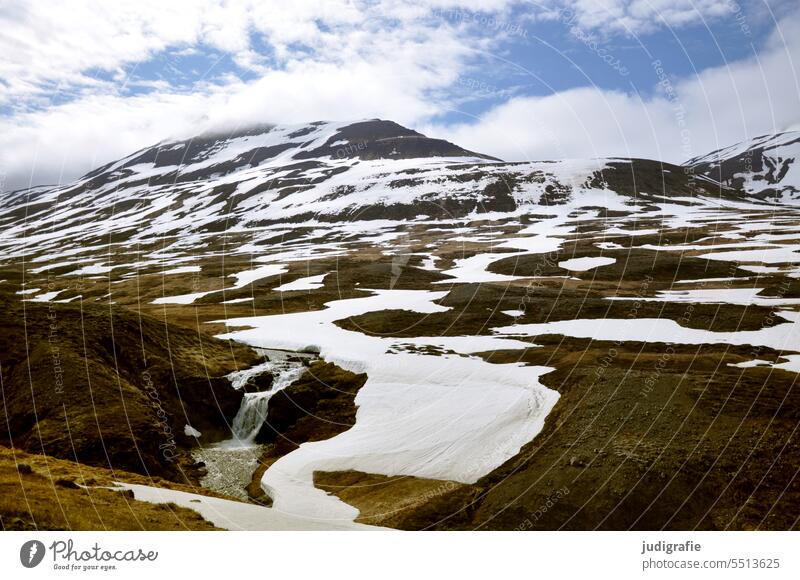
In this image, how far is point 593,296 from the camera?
2066 inches

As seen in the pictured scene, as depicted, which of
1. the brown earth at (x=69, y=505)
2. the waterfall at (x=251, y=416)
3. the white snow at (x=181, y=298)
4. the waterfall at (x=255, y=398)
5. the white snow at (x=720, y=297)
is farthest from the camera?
the white snow at (x=181, y=298)

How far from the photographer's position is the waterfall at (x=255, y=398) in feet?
98.9

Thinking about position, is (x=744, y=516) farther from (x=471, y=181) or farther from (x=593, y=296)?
(x=471, y=181)

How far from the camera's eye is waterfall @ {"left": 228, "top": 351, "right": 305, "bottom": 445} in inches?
1187

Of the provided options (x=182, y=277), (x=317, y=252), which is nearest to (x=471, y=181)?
(x=317, y=252)

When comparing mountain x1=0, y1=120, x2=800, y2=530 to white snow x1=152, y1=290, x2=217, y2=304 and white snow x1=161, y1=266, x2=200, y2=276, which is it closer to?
white snow x1=152, y1=290, x2=217, y2=304

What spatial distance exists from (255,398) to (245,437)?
8.37 ft

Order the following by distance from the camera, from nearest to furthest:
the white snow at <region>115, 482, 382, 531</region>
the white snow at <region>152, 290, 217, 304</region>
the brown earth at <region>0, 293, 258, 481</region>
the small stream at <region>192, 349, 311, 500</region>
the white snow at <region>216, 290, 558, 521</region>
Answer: the white snow at <region>115, 482, 382, 531</region> < the white snow at <region>216, 290, 558, 521</region> < the brown earth at <region>0, 293, 258, 481</region> < the small stream at <region>192, 349, 311, 500</region> < the white snow at <region>152, 290, 217, 304</region>

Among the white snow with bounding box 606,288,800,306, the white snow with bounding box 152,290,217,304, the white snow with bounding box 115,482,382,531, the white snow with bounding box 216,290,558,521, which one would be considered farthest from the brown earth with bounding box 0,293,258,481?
the white snow with bounding box 606,288,800,306

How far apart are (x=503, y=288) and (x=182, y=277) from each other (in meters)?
59.1

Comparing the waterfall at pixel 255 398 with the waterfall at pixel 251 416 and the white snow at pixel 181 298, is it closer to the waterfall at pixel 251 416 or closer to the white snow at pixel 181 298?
the waterfall at pixel 251 416

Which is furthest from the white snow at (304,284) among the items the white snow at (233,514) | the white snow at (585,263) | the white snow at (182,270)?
the white snow at (233,514)

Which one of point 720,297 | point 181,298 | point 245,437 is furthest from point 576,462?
point 181,298

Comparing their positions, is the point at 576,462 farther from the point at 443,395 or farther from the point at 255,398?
the point at 255,398
